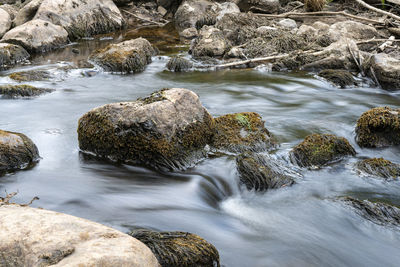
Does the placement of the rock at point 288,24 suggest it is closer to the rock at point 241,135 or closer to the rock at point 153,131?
the rock at point 241,135

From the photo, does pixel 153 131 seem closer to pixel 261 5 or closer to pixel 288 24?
pixel 288 24

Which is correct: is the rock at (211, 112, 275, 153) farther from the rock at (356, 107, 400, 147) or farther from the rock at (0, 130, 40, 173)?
the rock at (0, 130, 40, 173)

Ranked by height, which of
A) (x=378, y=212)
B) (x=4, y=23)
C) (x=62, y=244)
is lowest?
(x=378, y=212)

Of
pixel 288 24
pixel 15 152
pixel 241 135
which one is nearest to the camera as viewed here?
pixel 15 152

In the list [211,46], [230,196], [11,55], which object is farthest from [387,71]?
[11,55]

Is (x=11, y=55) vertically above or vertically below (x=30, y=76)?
above

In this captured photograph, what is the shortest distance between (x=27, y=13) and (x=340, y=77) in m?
11.6

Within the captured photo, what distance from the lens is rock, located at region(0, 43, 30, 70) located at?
1194 centimetres

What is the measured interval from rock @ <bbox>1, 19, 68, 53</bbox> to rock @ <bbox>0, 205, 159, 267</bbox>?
11.6 m

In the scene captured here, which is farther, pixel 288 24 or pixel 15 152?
pixel 288 24

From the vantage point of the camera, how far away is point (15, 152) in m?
5.39

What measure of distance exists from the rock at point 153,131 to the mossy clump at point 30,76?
509 cm

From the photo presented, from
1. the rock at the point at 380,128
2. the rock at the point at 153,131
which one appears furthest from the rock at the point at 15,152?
the rock at the point at 380,128

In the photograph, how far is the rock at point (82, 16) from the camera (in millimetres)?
15539
